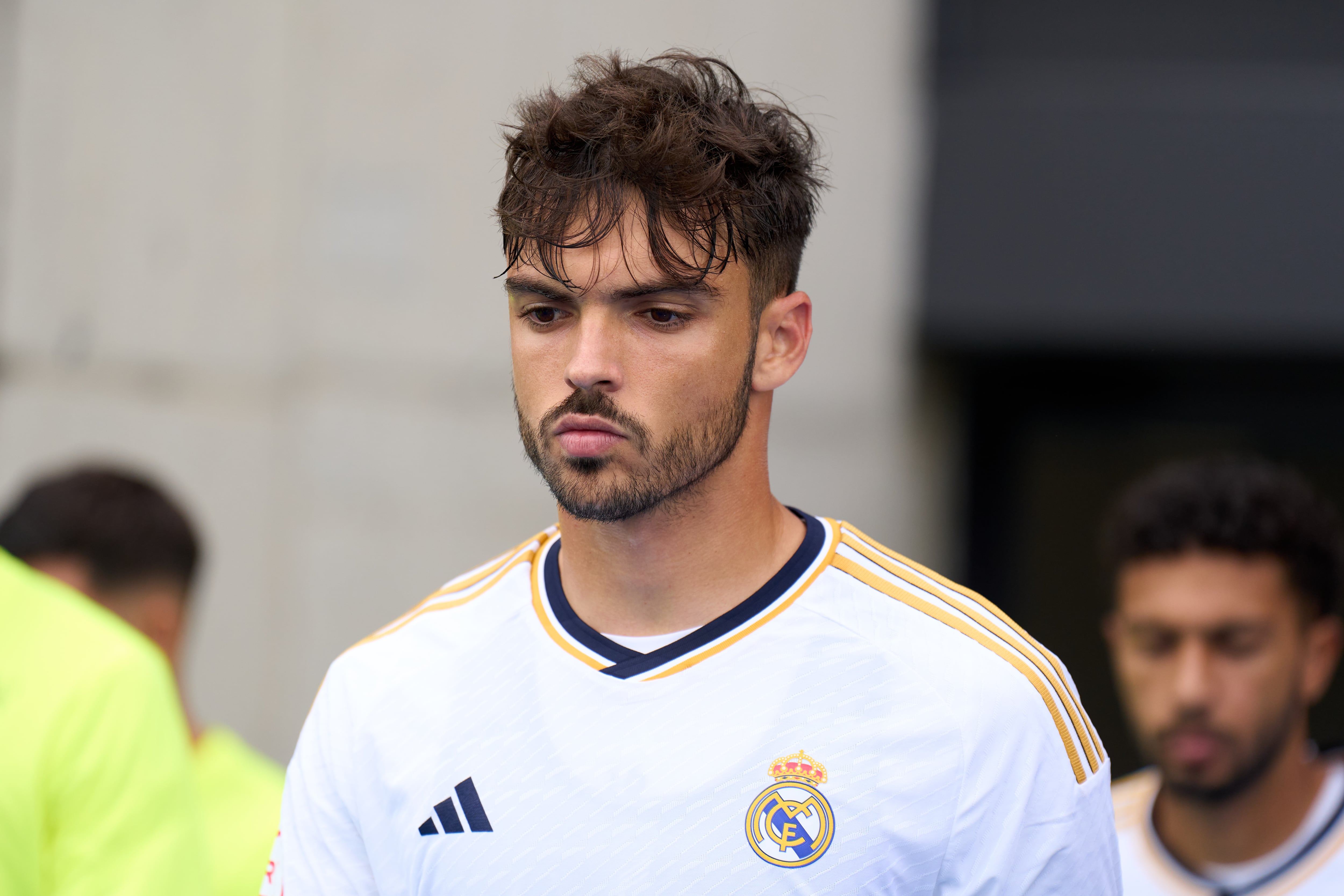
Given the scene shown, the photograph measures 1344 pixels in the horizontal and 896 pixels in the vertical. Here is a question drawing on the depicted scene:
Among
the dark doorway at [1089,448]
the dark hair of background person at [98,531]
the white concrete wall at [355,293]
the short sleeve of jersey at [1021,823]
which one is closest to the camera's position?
the short sleeve of jersey at [1021,823]

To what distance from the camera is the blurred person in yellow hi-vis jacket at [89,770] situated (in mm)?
2457

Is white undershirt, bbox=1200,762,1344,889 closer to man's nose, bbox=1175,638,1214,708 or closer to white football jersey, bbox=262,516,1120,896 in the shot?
man's nose, bbox=1175,638,1214,708

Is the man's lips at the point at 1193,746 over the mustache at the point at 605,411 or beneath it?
beneath

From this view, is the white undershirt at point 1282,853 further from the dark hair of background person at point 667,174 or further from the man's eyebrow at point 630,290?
the man's eyebrow at point 630,290

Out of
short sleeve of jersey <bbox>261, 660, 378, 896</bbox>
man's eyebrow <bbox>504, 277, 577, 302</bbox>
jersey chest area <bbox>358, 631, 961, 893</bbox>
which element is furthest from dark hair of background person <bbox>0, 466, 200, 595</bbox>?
man's eyebrow <bbox>504, 277, 577, 302</bbox>

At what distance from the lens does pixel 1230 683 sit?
329 centimetres

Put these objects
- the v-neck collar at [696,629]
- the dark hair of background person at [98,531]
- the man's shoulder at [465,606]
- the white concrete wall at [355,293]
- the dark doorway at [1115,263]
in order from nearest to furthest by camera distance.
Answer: the v-neck collar at [696,629] < the man's shoulder at [465,606] < the dark hair of background person at [98,531] < the dark doorway at [1115,263] < the white concrete wall at [355,293]

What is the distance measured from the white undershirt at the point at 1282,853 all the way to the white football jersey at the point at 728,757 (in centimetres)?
130

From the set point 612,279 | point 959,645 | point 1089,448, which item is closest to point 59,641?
point 612,279

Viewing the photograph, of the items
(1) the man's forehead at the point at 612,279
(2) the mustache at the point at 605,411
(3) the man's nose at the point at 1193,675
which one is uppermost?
(1) the man's forehead at the point at 612,279

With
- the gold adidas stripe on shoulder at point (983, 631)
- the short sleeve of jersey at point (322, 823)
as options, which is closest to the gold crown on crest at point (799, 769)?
the gold adidas stripe on shoulder at point (983, 631)

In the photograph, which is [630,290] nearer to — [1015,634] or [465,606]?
[465,606]

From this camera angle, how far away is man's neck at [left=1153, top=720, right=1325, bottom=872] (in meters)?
3.26

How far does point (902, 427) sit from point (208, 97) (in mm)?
3413
